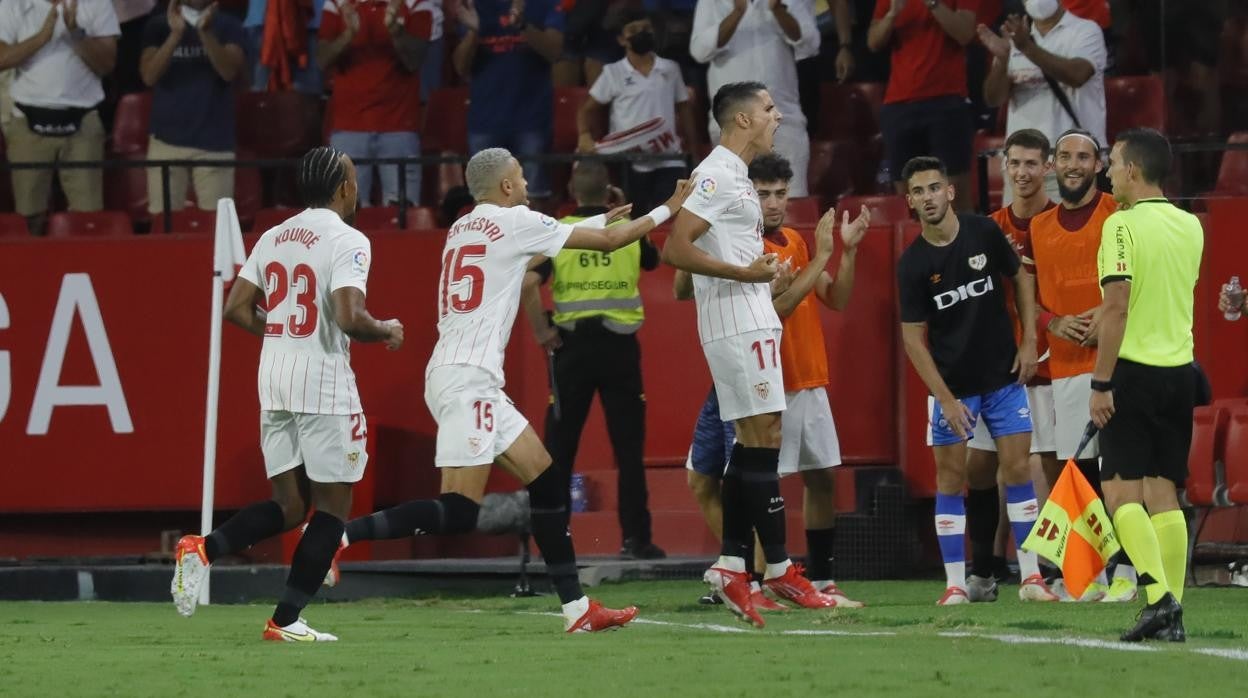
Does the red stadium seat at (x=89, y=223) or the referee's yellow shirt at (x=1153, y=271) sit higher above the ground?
the red stadium seat at (x=89, y=223)

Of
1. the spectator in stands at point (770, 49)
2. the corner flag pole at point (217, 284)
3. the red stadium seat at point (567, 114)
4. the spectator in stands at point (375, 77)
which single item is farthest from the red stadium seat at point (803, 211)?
the corner flag pole at point (217, 284)

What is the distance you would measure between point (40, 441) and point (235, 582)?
80.0 inches

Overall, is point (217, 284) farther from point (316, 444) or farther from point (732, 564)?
point (732, 564)

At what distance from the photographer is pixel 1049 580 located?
10891 millimetres

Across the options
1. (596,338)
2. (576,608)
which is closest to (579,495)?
(596,338)

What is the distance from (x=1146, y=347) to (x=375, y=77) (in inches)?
302

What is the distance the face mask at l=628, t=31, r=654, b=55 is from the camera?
13.7m

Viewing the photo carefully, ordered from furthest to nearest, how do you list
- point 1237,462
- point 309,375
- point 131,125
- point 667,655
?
point 131,125, point 1237,462, point 309,375, point 667,655

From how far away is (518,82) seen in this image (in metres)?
14.2

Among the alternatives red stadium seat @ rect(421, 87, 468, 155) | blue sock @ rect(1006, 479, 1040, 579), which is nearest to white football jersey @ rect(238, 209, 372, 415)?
blue sock @ rect(1006, 479, 1040, 579)

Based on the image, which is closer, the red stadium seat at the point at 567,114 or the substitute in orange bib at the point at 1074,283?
the substitute in orange bib at the point at 1074,283

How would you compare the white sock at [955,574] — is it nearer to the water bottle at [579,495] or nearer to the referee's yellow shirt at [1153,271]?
the referee's yellow shirt at [1153,271]

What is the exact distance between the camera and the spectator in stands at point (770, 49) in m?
13.5

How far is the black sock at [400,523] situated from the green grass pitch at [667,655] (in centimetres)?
44
